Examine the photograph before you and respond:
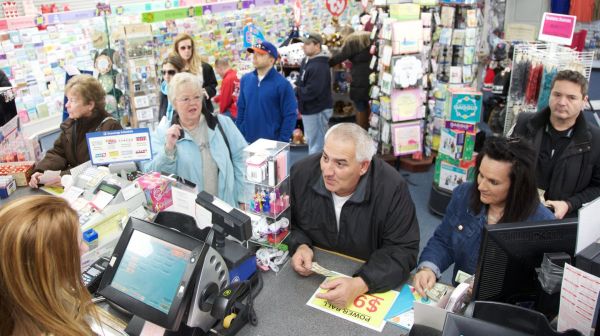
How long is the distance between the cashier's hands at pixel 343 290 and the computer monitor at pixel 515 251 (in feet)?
1.74

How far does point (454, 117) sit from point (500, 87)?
3.21m

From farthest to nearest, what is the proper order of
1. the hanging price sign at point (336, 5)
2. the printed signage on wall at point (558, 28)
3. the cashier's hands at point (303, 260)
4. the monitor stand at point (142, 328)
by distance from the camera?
the hanging price sign at point (336, 5)
the printed signage on wall at point (558, 28)
the cashier's hands at point (303, 260)
the monitor stand at point (142, 328)

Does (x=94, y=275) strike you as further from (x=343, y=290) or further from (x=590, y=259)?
(x=590, y=259)

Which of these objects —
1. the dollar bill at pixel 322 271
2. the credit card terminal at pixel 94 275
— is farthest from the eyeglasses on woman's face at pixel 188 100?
the dollar bill at pixel 322 271

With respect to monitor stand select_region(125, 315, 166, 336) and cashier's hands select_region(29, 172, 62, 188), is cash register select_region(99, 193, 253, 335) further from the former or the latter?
cashier's hands select_region(29, 172, 62, 188)

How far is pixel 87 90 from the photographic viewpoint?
3551 mm

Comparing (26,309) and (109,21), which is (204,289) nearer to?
(26,309)

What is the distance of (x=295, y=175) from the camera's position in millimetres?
2627

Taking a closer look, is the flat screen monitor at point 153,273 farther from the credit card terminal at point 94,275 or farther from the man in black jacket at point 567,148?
the man in black jacket at point 567,148

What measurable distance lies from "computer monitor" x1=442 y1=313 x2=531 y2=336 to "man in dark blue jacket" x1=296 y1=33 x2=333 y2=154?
16.3 ft

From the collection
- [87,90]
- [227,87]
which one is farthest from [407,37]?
[87,90]

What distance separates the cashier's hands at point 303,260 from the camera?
2268mm

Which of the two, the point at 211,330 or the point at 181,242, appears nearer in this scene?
the point at 181,242

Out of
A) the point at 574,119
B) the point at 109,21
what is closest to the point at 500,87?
the point at 574,119
